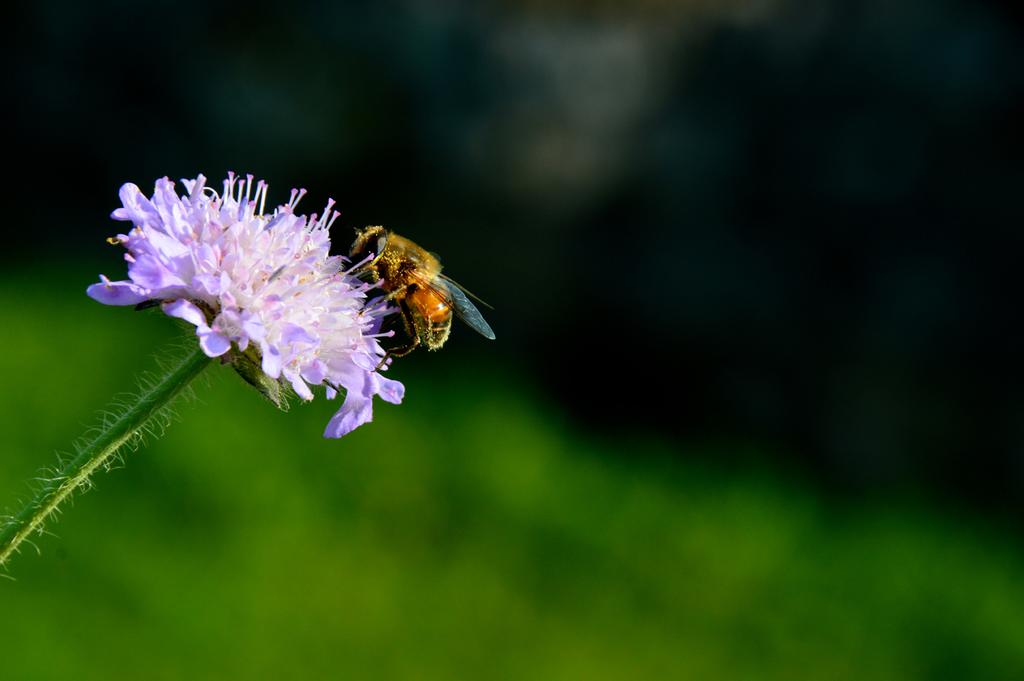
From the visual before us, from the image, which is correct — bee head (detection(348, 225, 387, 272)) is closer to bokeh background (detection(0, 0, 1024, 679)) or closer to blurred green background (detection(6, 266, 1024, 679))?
blurred green background (detection(6, 266, 1024, 679))

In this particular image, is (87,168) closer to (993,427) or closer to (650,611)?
(650,611)

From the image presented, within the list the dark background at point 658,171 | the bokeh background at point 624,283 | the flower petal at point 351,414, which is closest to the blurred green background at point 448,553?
the bokeh background at point 624,283

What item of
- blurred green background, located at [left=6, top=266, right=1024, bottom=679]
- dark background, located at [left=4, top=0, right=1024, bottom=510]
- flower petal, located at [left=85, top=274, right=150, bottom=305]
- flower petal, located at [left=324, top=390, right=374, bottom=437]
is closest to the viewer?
flower petal, located at [left=85, top=274, right=150, bottom=305]

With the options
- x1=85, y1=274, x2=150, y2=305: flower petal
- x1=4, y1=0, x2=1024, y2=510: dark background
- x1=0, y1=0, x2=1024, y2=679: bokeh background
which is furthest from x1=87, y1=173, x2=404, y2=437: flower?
x1=4, y1=0, x2=1024, y2=510: dark background


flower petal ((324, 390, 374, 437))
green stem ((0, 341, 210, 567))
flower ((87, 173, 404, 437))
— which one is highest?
flower ((87, 173, 404, 437))

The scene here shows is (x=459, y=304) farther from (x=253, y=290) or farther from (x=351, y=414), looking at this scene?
(x=253, y=290)

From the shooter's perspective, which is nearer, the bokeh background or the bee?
the bee

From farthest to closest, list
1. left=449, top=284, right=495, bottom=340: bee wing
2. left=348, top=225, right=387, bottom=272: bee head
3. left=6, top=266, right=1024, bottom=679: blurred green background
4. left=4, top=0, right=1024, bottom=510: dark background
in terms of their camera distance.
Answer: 1. left=4, top=0, right=1024, bottom=510: dark background
2. left=6, top=266, right=1024, bottom=679: blurred green background
3. left=449, top=284, right=495, bottom=340: bee wing
4. left=348, top=225, right=387, bottom=272: bee head

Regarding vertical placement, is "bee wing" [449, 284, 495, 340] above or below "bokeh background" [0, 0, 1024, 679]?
above

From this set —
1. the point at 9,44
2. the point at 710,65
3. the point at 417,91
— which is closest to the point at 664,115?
the point at 710,65
